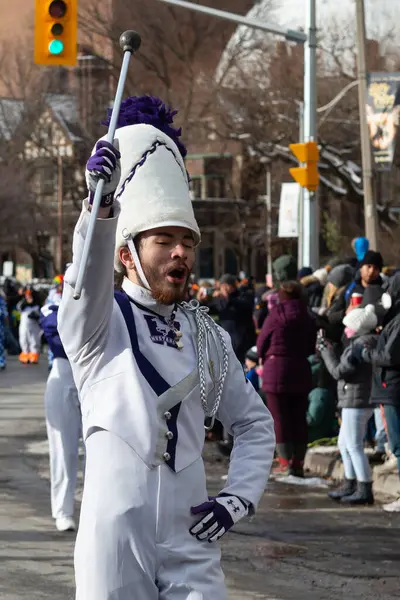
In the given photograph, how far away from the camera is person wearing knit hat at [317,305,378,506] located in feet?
35.5

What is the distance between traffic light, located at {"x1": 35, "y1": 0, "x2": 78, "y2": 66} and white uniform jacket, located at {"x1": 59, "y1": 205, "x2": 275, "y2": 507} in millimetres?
10926

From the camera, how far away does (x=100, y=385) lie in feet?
13.1

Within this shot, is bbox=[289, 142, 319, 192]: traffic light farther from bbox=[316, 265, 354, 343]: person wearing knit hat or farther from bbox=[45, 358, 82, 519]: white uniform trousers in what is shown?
bbox=[45, 358, 82, 519]: white uniform trousers

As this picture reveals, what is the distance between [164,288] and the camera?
407cm

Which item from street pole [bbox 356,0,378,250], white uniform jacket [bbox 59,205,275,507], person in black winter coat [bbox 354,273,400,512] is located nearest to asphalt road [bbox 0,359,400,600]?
person in black winter coat [bbox 354,273,400,512]

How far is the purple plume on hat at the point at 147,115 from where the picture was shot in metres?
4.46

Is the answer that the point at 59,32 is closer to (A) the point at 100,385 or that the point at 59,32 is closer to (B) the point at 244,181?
(A) the point at 100,385

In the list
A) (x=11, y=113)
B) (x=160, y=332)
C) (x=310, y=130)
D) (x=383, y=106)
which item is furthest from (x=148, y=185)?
(x=11, y=113)

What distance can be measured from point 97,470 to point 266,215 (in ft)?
194

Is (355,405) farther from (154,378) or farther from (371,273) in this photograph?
(154,378)

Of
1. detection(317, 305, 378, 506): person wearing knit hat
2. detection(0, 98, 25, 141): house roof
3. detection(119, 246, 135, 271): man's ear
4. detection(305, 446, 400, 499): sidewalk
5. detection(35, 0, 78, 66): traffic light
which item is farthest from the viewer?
detection(0, 98, 25, 141): house roof

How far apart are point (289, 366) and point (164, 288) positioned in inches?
315

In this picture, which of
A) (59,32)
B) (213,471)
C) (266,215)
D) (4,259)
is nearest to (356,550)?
(213,471)

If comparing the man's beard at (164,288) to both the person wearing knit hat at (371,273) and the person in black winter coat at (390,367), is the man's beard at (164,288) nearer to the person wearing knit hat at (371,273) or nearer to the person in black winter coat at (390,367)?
the person in black winter coat at (390,367)
